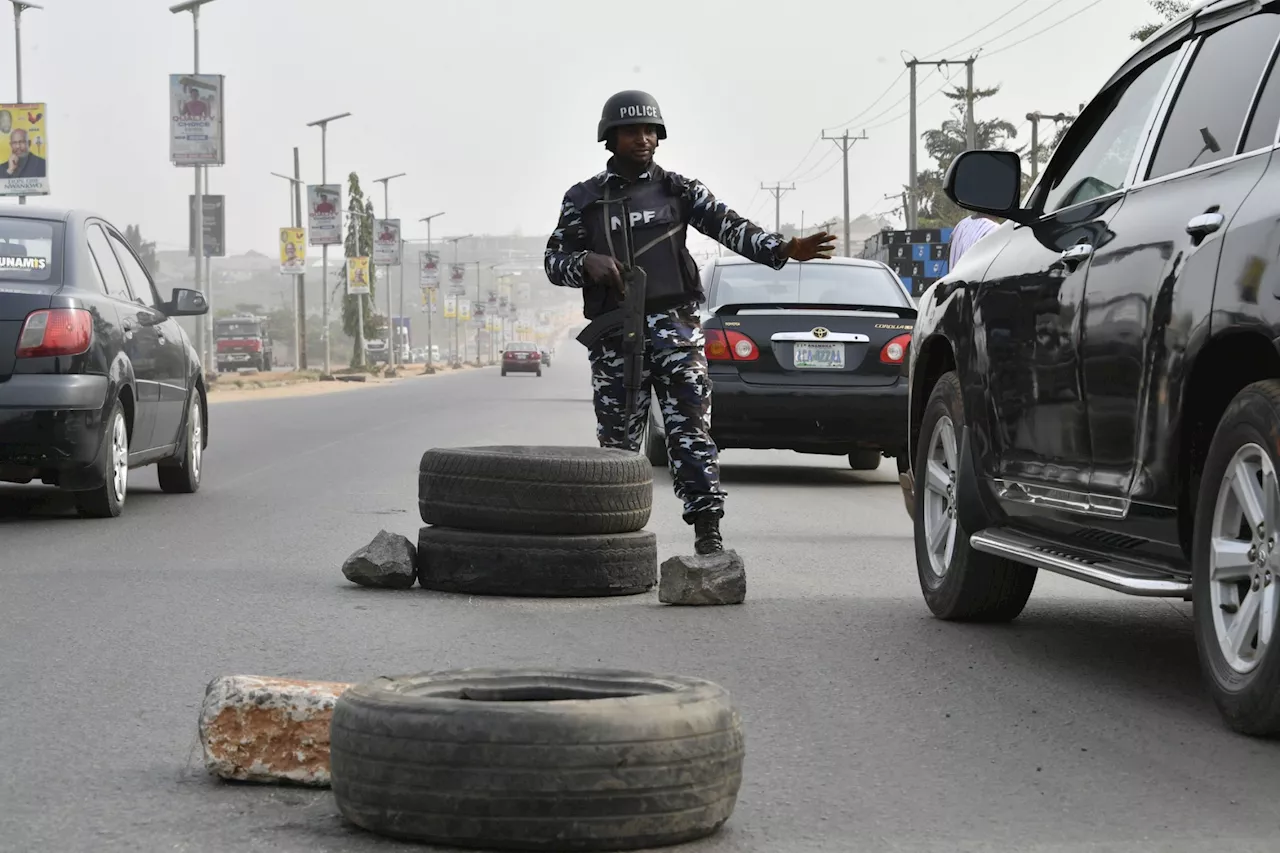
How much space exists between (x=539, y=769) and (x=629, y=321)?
4298 millimetres

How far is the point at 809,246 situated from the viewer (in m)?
7.64

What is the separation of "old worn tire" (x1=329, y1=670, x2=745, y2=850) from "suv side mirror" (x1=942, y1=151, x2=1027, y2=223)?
115 inches

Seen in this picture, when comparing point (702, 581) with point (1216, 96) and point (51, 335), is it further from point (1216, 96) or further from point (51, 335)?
Answer: point (51, 335)

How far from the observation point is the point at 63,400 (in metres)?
9.98

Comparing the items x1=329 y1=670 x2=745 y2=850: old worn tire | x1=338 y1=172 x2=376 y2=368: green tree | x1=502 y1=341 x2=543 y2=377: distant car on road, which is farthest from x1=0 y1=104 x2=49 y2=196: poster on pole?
x1=338 y1=172 x2=376 y2=368: green tree

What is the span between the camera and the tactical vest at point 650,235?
7.78 meters

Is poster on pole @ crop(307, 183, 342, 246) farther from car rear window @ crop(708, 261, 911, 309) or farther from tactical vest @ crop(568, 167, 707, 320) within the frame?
tactical vest @ crop(568, 167, 707, 320)

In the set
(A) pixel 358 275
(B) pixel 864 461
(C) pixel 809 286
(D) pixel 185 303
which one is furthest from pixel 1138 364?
(A) pixel 358 275

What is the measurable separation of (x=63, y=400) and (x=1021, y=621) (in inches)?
210

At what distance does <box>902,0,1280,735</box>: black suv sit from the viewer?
4617 millimetres

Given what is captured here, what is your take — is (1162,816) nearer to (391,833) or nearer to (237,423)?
(391,833)

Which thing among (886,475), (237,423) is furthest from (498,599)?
(237,423)

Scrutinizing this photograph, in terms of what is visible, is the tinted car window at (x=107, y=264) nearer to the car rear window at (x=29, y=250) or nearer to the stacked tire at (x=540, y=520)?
the car rear window at (x=29, y=250)

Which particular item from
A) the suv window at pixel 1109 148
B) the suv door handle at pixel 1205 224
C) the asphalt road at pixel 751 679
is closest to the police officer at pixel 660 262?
the asphalt road at pixel 751 679
